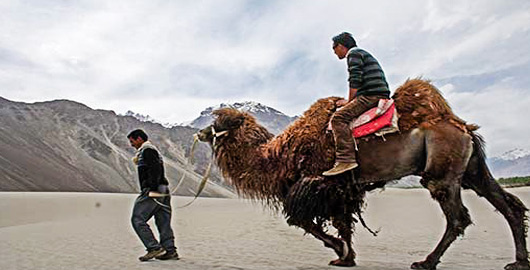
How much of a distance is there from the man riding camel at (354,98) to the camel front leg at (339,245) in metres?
0.81

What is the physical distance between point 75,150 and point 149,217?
65.9 metres

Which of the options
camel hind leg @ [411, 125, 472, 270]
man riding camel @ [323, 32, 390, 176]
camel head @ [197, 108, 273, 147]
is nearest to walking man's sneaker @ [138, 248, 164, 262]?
camel head @ [197, 108, 273, 147]

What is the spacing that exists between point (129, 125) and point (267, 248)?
81906 millimetres

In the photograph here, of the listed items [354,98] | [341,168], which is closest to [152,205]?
[341,168]

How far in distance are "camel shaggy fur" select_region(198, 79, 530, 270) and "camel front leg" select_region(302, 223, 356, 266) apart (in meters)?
0.01

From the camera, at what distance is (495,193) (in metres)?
6.17

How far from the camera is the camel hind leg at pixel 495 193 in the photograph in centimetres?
593

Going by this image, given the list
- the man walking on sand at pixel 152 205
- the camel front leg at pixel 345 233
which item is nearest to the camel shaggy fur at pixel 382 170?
the camel front leg at pixel 345 233

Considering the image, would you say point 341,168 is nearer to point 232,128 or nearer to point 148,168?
point 232,128

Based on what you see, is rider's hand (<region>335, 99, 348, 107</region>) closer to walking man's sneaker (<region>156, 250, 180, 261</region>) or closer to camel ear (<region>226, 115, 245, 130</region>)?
camel ear (<region>226, 115, 245, 130</region>)

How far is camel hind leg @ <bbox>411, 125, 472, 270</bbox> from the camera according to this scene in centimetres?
574

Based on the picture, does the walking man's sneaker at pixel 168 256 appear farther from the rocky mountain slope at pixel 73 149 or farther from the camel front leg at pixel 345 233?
the rocky mountain slope at pixel 73 149

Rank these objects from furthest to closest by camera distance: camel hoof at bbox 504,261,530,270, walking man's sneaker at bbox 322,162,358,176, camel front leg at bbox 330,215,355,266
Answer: camel front leg at bbox 330,215,355,266
walking man's sneaker at bbox 322,162,358,176
camel hoof at bbox 504,261,530,270

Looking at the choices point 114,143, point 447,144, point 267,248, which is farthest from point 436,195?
point 114,143
